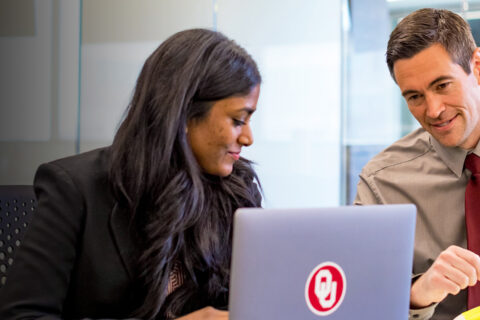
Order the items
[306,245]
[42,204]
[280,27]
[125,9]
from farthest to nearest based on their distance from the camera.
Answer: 1. [280,27]
2. [125,9]
3. [42,204]
4. [306,245]

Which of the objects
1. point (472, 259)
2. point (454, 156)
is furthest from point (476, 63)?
point (472, 259)

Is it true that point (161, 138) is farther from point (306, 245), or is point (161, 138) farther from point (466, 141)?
point (466, 141)

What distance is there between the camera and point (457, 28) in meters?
1.37

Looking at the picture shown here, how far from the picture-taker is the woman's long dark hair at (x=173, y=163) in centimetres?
108

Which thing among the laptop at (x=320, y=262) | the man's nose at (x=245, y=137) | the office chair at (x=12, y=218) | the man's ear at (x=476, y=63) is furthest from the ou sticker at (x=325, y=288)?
the man's ear at (x=476, y=63)

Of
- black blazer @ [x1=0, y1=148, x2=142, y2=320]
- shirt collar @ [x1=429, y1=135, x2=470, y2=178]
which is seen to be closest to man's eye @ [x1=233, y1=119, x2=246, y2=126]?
black blazer @ [x1=0, y1=148, x2=142, y2=320]

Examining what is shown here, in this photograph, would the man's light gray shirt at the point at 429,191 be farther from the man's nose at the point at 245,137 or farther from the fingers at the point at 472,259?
the man's nose at the point at 245,137

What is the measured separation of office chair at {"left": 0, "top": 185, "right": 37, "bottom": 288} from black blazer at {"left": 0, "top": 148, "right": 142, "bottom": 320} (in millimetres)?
140

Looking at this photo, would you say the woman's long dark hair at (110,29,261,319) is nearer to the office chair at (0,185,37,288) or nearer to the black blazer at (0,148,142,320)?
the black blazer at (0,148,142,320)

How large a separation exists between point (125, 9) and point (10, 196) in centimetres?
125

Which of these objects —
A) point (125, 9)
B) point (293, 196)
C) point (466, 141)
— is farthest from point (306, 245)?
point (293, 196)

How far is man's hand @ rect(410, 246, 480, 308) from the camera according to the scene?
3.30 feet

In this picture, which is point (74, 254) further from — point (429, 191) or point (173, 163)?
point (429, 191)

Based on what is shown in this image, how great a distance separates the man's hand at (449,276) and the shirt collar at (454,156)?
393mm
